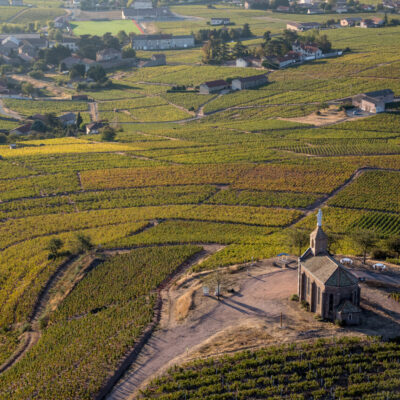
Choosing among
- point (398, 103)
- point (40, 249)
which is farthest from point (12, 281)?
point (398, 103)

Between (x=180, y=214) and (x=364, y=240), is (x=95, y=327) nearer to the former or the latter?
(x=364, y=240)

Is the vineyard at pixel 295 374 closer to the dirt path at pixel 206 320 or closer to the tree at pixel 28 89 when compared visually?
the dirt path at pixel 206 320

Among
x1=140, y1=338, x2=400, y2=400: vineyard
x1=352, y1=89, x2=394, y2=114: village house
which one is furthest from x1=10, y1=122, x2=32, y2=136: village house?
x1=140, y1=338, x2=400, y2=400: vineyard

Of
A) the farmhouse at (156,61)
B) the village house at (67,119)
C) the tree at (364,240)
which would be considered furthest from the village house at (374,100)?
the farmhouse at (156,61)

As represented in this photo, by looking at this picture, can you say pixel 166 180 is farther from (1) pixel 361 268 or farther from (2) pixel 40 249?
(1) pixel 361 268

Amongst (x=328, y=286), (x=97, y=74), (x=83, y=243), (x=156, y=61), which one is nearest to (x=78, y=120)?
(x=97, y=74)

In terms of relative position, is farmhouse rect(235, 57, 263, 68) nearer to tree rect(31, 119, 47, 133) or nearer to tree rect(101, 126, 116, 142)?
tree rect(101, 126, 116, 142)
